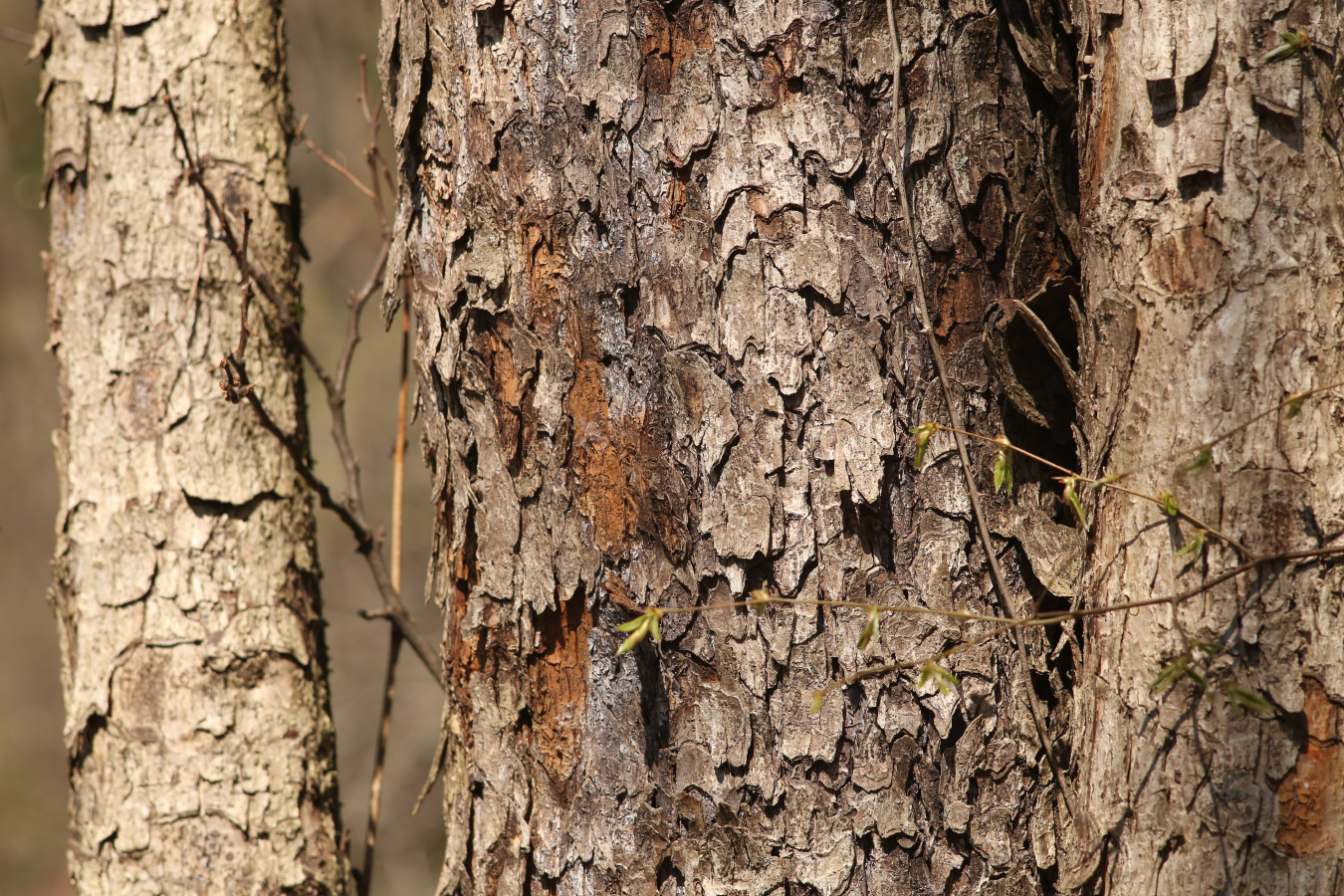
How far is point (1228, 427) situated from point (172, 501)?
1926mm

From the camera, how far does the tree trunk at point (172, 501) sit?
1905 millimetres

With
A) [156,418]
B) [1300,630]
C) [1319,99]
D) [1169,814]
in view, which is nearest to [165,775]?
[156,418]

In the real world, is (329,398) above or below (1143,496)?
above

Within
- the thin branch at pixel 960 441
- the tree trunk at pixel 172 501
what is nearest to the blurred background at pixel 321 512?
the tree trunk at pixel 172 501

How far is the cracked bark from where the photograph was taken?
1.02 m

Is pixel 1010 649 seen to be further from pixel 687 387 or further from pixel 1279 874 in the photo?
pixel 687 387

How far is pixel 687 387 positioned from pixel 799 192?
28cm

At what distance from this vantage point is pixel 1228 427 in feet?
3.40

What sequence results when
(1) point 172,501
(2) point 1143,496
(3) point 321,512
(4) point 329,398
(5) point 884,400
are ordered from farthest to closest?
(3) point 321,512 < (4) point 329,398 < (1) point 172,501 < (5) point 884,400 < (2) point 1143,496

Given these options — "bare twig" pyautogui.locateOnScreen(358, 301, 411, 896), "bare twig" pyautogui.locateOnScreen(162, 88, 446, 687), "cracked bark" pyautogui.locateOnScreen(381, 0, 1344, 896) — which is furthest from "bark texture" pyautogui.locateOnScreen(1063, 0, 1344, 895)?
→ "bare twig" pyautogui.locateOnScreen(358, 301, 411, 896)

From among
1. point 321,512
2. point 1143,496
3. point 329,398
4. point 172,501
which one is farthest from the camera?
point 321,512

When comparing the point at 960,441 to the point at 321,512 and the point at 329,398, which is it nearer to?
the point at 329,398

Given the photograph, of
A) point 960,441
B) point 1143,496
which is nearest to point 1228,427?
point 1143,496

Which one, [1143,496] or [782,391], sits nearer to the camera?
[1143,496]
